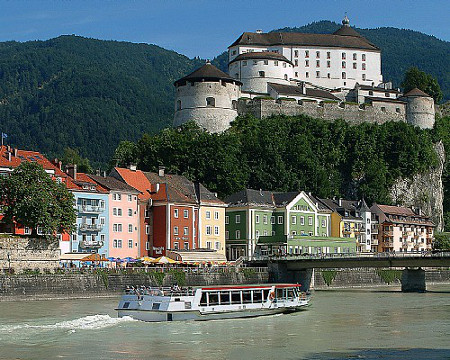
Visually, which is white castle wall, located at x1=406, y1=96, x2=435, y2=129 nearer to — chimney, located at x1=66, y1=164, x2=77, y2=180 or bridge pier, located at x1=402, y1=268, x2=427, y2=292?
bridge pier, located at x1=402, y1=268, x2=427, y2=292

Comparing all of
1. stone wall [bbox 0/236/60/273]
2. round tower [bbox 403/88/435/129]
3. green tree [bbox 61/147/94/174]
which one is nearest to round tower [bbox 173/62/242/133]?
green tree [bbox 61/147/94/174]

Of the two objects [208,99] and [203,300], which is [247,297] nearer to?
[203,300]

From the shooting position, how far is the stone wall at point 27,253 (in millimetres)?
62344

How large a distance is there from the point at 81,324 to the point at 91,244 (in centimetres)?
3406

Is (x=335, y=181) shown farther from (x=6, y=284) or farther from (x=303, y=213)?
(x=6, y=284)

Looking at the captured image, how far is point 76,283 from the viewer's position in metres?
62.8

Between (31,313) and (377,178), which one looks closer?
(31,313)

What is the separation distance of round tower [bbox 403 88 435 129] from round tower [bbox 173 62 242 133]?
2821cm

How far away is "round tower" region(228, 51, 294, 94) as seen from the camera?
129100mm

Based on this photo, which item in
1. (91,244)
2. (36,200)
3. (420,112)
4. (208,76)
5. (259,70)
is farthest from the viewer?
(420,112)

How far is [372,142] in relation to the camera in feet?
Result: 405

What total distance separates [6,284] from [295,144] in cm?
6340

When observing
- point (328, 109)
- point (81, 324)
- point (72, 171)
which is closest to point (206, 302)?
point (81, 324)

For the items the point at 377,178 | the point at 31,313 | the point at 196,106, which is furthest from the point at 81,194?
the point at 377,178
